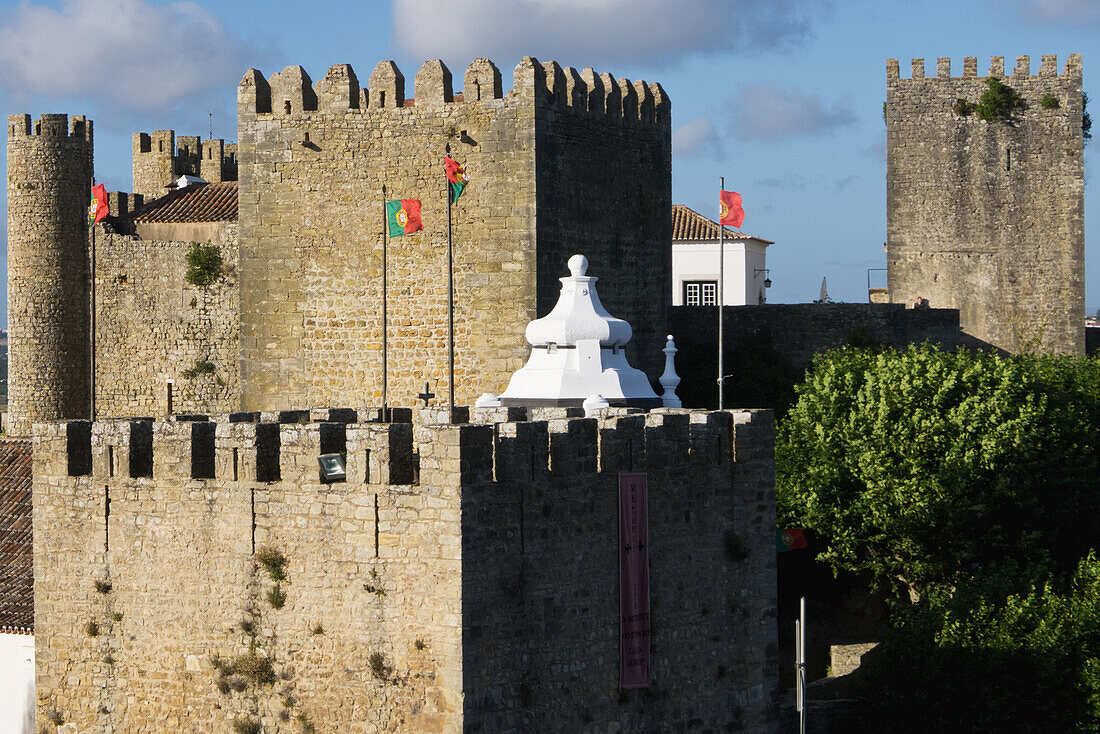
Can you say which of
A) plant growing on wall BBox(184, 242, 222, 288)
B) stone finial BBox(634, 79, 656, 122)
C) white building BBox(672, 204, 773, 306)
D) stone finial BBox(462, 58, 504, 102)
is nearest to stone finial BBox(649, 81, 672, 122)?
stone finial BBox(634, 79, 656, 122)

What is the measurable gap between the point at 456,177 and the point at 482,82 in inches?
62.9

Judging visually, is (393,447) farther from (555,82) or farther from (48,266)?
(48,266)

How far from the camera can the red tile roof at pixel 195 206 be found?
112ft

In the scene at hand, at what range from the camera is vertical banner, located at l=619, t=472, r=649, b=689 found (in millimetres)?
14812

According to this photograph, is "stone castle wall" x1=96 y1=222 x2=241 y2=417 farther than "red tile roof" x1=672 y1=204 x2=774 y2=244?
No

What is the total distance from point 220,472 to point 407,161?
13.2 m

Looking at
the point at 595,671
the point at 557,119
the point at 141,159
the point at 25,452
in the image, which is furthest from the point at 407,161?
the point at 141,159

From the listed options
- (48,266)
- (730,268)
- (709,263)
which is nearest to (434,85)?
(48,266)

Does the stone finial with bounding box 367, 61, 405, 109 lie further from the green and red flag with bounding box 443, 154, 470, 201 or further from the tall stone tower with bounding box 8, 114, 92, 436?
the tall stone tower with bounding box 8, 114, 92, 436

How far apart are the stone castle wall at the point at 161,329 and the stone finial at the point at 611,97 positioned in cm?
821

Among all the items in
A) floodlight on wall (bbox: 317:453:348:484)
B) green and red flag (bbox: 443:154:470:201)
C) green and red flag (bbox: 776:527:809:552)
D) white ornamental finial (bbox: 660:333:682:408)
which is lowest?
green and red flag (bbox: 776:527:809:552)

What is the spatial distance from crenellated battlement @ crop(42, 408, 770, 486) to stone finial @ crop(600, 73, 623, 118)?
12.6 metres

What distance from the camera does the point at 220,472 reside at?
14.6 metres

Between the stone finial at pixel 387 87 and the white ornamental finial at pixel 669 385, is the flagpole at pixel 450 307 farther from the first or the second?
the white ornamental finial at pixel 669 385
